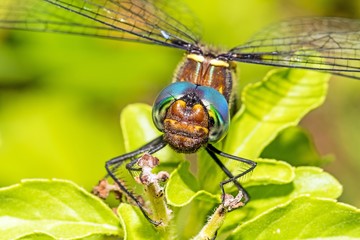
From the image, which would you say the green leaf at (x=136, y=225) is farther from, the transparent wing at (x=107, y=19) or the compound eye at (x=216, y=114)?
the transparent wing at (x=107, y=19)

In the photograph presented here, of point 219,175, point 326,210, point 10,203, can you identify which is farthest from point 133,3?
point 326,210

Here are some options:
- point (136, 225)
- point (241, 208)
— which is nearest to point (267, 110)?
point (241, 208)

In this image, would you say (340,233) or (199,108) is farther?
(199,108)

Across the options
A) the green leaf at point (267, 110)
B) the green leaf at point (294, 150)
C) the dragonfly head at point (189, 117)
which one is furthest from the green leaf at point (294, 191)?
the green leaf at point (294, 150)

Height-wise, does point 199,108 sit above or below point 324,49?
below

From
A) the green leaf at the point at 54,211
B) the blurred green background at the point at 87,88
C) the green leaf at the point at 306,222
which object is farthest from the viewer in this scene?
the blurred green background at the point at 87,88

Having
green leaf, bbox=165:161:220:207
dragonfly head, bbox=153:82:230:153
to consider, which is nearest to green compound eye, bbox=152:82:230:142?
dragonfly head, bbox=153:82:230:153

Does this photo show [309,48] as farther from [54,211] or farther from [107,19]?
[54,211]

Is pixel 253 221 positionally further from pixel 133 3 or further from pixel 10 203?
pixel 133 3
